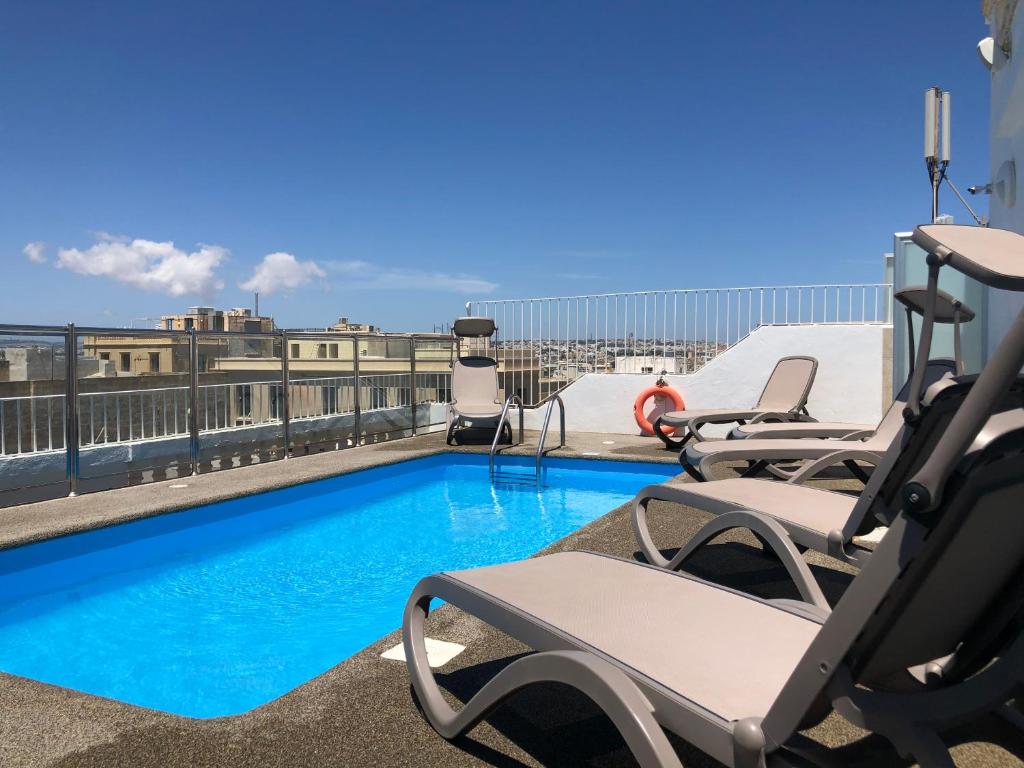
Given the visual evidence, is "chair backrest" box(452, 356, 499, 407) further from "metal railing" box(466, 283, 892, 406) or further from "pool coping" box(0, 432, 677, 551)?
"metal railing" box(466, 283, 892, 406)

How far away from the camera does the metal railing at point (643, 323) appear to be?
884cm

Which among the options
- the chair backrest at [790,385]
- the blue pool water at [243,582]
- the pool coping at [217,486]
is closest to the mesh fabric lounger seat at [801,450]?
the blue pool water at [243,582]

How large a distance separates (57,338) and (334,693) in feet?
14.5

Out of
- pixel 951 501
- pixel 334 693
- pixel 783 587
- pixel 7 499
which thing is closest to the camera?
pixel 951 501

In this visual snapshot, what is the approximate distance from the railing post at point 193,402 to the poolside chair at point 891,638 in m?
5.34

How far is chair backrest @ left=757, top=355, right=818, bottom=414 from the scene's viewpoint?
24.1 ft

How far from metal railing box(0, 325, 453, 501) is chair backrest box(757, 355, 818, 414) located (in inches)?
179

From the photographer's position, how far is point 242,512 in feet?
17.9

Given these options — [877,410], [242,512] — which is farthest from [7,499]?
[877,410]

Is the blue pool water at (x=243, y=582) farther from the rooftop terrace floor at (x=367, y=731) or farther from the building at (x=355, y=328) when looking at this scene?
the building at (x=355, y=328)

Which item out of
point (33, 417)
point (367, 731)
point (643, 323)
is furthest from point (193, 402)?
point (643, 323)

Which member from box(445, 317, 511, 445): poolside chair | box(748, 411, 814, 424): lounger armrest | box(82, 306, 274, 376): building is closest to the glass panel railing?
box(82, 306, 274, 376): building

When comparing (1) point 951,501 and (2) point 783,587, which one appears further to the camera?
(2) point 783,587

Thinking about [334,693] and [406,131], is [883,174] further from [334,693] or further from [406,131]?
A: [334,693]
